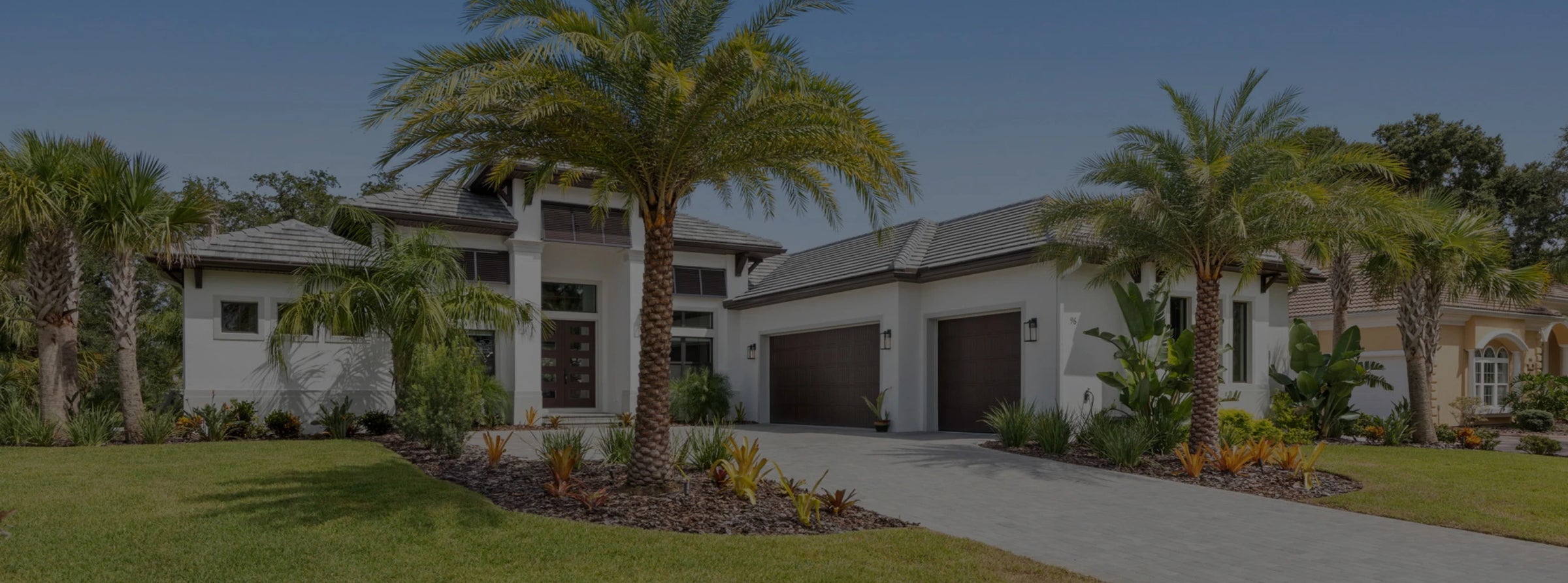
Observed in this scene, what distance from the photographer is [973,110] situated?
53.2 ft

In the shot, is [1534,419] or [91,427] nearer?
[91,427]

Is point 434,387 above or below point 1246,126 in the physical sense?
below

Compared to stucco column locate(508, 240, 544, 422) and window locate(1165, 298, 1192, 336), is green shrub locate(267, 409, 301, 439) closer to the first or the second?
stucco column locate(508, 240, 544, 422)

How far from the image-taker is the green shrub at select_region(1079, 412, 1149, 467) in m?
12.7

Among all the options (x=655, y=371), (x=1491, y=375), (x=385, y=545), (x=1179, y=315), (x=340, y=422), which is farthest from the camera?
(x=1491, y=375)

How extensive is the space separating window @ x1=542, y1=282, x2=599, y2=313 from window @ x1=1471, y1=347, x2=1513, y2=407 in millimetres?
21981

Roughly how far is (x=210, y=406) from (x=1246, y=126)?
16.6 metres

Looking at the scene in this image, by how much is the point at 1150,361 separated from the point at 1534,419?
14476 mm

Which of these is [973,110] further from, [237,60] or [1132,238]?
[237,60]

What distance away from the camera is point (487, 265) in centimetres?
2077

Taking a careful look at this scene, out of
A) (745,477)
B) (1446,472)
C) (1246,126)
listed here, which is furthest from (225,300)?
(1446,472)

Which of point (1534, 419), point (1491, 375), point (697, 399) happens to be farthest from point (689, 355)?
point (1491, 375)

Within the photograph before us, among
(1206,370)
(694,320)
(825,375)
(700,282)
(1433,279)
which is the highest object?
(700,282)

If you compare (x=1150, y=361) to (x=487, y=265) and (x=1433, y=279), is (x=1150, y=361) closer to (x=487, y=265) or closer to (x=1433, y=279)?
(x=1433, y=279)
